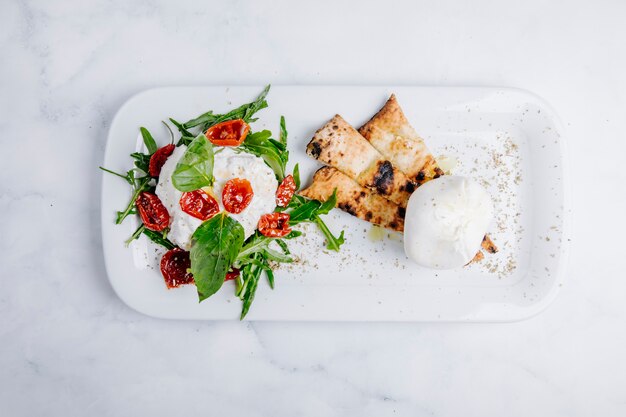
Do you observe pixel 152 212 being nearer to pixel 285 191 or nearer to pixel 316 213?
pixel 285 191

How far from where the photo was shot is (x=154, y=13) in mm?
2277

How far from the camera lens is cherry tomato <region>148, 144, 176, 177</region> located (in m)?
2.04

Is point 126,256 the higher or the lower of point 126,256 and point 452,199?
the lower

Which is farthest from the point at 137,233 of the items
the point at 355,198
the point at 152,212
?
the point at 355,198

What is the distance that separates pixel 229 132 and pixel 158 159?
0.30m

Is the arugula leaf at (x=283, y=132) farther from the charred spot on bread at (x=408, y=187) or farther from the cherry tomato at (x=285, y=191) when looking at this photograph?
the charred spot on bread at (x=408, y=187)

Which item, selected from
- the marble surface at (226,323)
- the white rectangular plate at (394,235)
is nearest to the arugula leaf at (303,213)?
the white rectangular plate at (394,235)

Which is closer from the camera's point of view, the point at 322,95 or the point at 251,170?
the point at 251,170

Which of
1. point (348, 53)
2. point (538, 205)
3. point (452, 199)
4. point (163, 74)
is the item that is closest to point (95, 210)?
point (163, 74)

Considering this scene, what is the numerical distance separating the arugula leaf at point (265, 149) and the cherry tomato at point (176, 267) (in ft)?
1.59

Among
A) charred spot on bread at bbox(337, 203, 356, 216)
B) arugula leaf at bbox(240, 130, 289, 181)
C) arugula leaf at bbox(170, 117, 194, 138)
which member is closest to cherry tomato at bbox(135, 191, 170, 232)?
arugula leaf at bbox(170, 117, 194, 138)

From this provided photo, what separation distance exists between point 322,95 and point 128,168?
83 cm

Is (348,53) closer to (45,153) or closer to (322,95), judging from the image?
(322,95)

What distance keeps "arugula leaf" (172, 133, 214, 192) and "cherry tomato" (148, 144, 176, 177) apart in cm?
30
